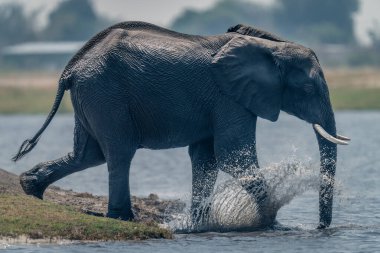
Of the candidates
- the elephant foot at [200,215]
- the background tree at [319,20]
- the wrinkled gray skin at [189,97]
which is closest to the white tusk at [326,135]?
the wrinkled gray skin at [189,97]

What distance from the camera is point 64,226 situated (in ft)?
53.4

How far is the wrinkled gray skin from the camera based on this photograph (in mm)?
17531

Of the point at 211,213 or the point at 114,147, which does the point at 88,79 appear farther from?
the point at 211,213

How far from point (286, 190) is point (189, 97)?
181 cm

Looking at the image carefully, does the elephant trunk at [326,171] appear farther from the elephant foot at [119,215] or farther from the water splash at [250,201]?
the elephant foot at [119,215]

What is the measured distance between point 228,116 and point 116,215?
1984 millimetres

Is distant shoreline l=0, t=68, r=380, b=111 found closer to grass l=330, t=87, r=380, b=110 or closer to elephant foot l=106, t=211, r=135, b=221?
grass l=330, t=87, r=380, b=110

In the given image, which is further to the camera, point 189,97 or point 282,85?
point 282,85

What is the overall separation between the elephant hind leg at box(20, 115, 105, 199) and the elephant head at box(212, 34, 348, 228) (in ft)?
6.49

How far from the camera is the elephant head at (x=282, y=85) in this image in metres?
17.7

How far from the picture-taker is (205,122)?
58.5ft

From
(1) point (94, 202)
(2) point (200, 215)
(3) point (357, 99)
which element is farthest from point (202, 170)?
(3) point (357, 99)

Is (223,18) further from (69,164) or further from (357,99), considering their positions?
(69,164)

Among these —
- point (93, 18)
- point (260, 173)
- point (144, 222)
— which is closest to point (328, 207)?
point (260, 173)
